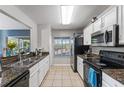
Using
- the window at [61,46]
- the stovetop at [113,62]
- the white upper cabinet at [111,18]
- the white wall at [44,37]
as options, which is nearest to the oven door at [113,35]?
the white upper cabinet at [111,18]

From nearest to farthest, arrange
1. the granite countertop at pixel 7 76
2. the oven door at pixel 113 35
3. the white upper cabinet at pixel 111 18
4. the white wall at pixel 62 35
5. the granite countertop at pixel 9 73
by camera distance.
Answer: the granite countertop at pixel 7 76, the granite countertop at pixel 9 73, the oven door at pixel 113 35, the white upper cabinet at pixel 111 18, the white wall at pixel 62 35

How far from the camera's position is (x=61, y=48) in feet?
32.7

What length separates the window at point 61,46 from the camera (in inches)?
390

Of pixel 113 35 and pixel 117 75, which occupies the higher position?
pixel 113 35

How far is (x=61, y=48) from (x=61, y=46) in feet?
0.50

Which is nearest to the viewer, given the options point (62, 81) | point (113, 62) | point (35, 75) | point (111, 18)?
point (111, 18)

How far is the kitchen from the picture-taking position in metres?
2.60

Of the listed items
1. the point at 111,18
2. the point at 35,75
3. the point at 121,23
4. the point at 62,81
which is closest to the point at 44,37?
the point at 62,81

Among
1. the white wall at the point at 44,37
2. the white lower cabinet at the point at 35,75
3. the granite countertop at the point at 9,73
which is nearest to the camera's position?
the granite countertop at the point at 9,73

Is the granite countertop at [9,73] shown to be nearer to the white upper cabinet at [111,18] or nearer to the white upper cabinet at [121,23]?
the white upper cabinet at [121,23]

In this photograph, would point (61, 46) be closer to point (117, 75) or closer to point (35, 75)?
point (35, 75)

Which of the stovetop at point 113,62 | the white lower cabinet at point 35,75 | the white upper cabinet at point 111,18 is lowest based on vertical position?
the white lower cabinet at point 35,75
